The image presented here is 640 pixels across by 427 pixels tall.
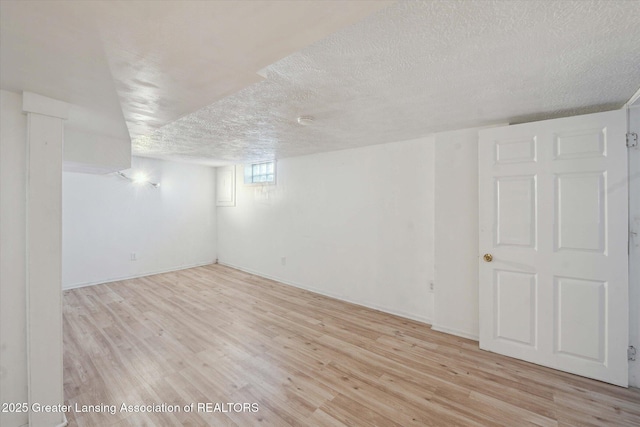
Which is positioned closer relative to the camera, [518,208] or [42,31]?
[42,31]

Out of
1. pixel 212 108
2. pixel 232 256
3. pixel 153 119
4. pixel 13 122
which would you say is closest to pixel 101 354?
pixel 13 122

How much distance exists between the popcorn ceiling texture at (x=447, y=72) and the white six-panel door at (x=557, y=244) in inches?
12.4

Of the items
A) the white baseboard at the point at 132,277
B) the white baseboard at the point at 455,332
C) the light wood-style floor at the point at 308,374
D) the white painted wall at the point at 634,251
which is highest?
the white painted wall at the point at 634,251

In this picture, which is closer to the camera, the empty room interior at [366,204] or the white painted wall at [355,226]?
the empty room interior at [366,204]

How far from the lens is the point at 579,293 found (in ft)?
7.06

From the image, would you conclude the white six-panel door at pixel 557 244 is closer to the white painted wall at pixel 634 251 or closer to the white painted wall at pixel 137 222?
the white painted wall at pixel 634 251

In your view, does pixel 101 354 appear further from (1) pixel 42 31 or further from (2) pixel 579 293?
(2) pixel 579 293

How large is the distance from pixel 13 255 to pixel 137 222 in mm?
3938

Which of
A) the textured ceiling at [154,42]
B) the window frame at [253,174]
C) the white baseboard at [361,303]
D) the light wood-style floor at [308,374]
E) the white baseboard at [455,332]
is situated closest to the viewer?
the textured ceiling at [154,42]

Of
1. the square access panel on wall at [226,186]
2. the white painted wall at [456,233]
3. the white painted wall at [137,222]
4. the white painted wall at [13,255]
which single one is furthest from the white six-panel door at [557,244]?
the white painted wall at [137,222]

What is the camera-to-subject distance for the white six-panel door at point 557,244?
80.2 inches

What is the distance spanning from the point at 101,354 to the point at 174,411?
1.28 m

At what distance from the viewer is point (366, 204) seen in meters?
3.72

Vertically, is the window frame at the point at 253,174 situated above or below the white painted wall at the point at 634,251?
above
